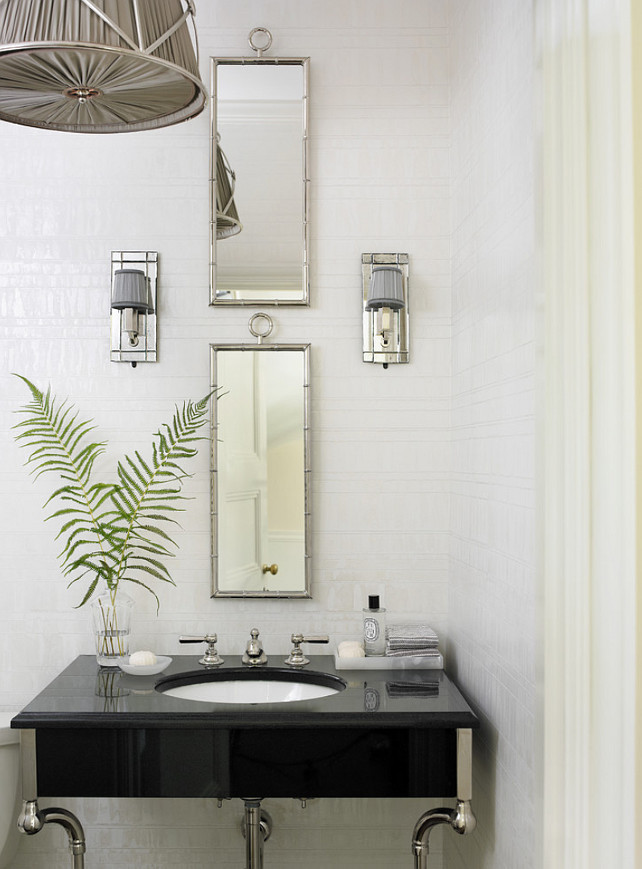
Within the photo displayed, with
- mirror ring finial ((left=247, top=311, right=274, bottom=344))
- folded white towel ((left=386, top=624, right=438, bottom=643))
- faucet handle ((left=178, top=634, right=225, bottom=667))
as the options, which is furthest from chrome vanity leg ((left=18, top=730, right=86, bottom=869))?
mirror ring finial ((left=247, top=311, right=274, bottom=344))

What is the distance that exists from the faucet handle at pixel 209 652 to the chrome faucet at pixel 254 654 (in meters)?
0.07

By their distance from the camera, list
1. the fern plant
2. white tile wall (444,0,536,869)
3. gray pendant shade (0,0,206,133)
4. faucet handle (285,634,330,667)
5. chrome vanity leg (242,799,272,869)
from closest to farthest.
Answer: gray pendant shade (0,0,206,133) < white tile wall (444,0,536,869) < chrome vanity leg (242,799,272,869) < faucet handle (285,634,330,667) < the fern plant

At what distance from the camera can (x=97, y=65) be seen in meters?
1.57

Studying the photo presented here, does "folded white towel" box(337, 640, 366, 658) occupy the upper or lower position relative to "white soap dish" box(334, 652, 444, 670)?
upper

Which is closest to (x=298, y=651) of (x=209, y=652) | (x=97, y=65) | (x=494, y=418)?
(x=209, y=652)

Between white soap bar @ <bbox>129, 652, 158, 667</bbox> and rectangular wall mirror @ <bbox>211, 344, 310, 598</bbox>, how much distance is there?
9.9 inches

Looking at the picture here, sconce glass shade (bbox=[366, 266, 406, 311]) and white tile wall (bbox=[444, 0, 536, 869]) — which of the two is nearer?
white tile wall (bbox=[444, 0, 536, 869])

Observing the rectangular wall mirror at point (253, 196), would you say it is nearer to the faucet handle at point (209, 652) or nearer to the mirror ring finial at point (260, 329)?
the mirror ring finial at point (260, 329)

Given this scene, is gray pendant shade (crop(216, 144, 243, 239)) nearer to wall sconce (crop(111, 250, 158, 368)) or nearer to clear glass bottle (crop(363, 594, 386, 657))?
wall sconce (crop(111, 250, 158, 368))

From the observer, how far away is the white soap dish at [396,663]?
214 centimetres

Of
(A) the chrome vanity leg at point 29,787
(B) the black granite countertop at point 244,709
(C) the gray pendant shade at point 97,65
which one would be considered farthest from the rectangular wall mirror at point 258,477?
(C) the gray pendant shade at point 97,65

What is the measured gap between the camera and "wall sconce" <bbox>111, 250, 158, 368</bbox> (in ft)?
7.45

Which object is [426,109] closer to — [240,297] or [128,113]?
[240,297]

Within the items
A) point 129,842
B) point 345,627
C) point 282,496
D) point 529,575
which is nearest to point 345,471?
point 282,496
